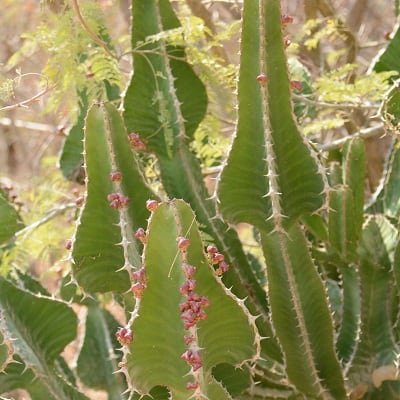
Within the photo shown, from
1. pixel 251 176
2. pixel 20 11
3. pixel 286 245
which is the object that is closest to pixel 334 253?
pixel 286 245

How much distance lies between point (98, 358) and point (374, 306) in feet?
3.12

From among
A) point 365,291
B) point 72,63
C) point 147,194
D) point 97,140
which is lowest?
point 365,291

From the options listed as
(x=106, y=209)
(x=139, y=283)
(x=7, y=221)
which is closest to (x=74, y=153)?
(x=7, y=221)

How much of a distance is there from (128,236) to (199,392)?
0.45 meters

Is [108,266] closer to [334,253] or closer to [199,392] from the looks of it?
[199,392]

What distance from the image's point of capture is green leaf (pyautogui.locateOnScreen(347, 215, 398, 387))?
247cm

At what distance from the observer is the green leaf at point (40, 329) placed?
2.25 meters

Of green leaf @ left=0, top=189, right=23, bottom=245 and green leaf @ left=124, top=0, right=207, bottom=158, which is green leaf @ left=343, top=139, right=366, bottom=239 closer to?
green leaf @ left=124, top=0, right=207, bottom=158

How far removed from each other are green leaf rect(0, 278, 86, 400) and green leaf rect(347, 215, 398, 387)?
0.82 meters

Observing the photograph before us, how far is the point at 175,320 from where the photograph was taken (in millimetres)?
1704

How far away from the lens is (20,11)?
623cm

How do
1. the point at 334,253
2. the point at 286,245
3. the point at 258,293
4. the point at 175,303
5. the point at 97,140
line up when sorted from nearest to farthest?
the point at 175,303 → the point at 97,140 → the point at 286,245 → the point at 258,293 → the point at 334,253

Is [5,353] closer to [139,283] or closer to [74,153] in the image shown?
[139,283]

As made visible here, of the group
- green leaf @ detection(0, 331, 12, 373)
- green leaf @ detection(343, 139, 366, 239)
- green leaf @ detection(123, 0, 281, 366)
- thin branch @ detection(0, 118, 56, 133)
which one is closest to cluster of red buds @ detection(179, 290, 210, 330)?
green leaf @ detection(0, 331, 12, 373)
